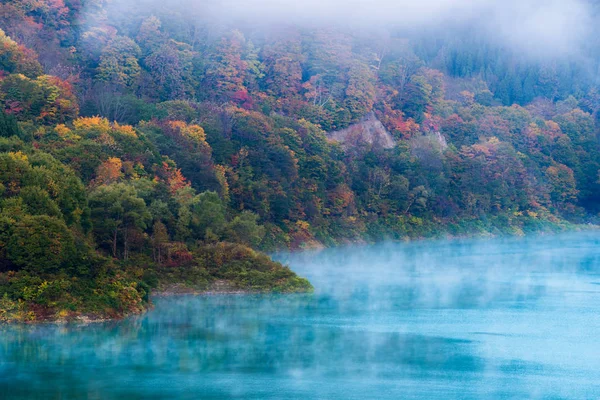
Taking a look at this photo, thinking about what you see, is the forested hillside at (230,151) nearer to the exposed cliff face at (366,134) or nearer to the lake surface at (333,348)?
the exposed cliff face at (366,134)

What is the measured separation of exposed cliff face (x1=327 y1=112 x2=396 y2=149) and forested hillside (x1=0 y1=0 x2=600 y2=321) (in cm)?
26

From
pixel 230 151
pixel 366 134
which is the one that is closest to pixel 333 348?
pixel 230 151

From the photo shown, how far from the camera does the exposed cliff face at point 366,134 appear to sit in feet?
263

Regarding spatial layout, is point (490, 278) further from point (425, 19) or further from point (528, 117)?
point (425, 19)

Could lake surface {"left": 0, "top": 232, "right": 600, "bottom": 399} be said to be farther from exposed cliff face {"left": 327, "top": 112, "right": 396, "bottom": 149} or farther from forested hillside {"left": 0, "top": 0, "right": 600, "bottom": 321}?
exposed cliff face {"left": 327, "top": 112, "right": 396, "bottom": 149}

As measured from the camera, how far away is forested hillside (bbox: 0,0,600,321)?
32.5 meters

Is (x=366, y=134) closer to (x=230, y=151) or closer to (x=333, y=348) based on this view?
(x=230, y=151)

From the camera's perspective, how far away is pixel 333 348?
1115 inches

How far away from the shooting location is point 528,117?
326 feet

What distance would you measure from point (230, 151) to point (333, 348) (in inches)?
1290

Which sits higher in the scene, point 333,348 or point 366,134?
point 366,134

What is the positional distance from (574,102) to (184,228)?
279 ft

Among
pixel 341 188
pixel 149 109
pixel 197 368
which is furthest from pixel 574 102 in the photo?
pixel 197 368

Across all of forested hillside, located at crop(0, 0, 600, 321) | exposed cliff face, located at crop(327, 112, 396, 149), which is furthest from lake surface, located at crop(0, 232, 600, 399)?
exposed cliff face, located at crop(327, 112, 396, 149)
